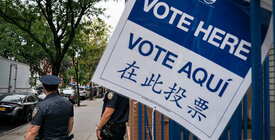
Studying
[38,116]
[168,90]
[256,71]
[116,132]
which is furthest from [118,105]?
[256,71]

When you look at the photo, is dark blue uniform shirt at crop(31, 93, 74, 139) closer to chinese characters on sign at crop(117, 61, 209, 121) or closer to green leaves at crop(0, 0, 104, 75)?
chinese characters on sign at crop(117, 61, 209, 121)

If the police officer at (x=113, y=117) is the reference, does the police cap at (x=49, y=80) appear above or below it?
above

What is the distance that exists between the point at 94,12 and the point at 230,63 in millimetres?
12366

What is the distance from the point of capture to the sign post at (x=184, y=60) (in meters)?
1.37

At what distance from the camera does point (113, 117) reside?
373cm

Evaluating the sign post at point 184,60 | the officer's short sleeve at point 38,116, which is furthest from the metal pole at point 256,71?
the officer's short sleeve at point 38,116

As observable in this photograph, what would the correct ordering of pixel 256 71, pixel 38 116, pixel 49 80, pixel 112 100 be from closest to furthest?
1. pixel 256 71
2. pixel 38 116
3. pixel 49 80
4. pixel 112 100

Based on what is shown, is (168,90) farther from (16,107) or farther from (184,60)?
(16,107)

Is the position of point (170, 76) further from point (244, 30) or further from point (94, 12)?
point (94, 12)

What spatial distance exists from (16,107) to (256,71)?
465 inches

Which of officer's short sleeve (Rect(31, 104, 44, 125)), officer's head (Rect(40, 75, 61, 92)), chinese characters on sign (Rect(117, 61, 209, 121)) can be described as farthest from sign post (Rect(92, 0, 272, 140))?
officer's head (Rect(40, 75, 61, 92))

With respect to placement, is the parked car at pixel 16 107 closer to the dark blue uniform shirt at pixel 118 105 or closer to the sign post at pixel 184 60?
the dark blue uniform shirt at pixel 118 105

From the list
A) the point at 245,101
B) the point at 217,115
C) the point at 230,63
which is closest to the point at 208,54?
the point at 230,63

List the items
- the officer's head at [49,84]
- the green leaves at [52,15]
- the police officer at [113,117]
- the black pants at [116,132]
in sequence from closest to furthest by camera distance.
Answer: the officer's head at [49,84] < the police officer at [113,117] < the black pants at [116,132] < the green leaves at [52,15]
